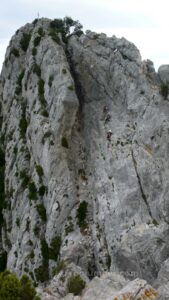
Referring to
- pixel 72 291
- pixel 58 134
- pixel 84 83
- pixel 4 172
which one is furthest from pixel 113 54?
pixel 72 291

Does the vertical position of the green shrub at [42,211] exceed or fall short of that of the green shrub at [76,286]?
it exceeds it

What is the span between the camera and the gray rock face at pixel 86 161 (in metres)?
53.8

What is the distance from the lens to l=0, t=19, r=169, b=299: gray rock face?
176ft

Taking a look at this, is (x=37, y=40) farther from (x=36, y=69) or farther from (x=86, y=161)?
(x=86, y=161)

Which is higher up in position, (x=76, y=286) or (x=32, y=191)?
(x=32, y=191)

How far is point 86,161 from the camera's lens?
65.4 m

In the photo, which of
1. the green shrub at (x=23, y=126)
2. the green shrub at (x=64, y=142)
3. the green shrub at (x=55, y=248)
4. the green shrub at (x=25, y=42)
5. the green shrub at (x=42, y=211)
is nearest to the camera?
the green shrub at (x=55, y=248)

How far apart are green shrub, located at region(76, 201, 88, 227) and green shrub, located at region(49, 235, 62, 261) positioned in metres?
3.32

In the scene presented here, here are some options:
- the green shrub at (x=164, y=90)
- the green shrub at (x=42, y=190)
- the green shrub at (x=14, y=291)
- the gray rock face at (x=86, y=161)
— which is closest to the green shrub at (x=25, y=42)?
the gray rock face at (x=86, y=161)

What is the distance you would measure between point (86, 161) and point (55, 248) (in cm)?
1256

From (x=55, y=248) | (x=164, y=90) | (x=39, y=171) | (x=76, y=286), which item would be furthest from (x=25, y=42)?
(x=76, y=286)

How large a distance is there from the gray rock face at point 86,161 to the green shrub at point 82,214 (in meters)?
0.12

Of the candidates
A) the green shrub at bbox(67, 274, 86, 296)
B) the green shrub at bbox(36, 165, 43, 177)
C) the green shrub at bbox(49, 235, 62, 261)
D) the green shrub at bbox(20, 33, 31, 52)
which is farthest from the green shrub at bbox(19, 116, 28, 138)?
the green shrub at bbox(67, 274, 86, 296)

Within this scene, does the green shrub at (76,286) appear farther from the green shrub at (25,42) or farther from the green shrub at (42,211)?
the green shrub at (25,42)
